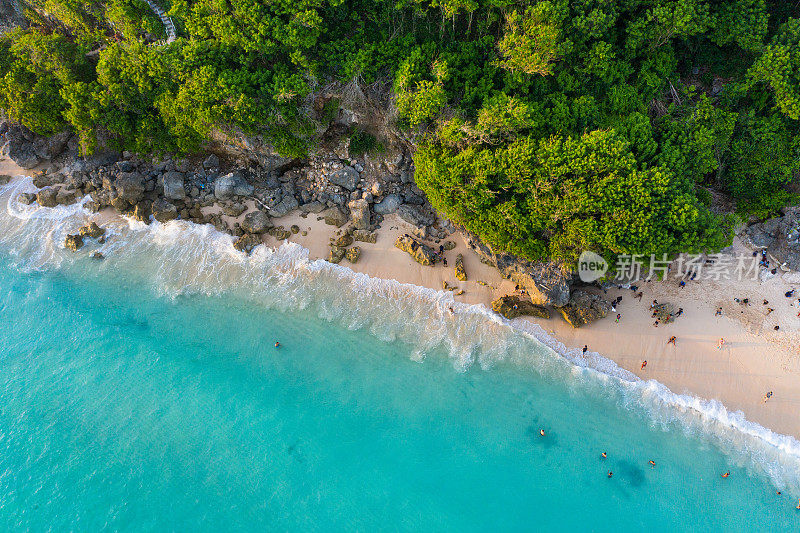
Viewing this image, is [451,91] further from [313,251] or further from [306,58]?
[313,251]

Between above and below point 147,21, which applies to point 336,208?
below

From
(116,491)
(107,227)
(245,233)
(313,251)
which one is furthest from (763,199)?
(107,227)

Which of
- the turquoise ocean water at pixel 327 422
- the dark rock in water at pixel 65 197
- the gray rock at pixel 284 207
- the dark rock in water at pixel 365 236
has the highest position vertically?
the gray rock at pixel 284 207

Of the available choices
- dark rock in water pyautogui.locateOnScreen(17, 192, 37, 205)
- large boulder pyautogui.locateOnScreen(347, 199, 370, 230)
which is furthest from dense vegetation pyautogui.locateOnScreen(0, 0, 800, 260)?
dark rock in water pyautogui.locateOnScreen(17, 192, 37, 205)

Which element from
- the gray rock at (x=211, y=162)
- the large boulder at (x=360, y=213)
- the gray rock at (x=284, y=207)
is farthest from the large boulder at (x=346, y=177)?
the gray rock at (x=211, y=162)

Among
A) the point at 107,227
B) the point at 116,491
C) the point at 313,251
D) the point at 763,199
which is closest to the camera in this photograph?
the point at 116,491

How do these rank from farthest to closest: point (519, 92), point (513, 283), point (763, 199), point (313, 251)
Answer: point (313, 251) → point (513, 283) → point (763, 199) → point (519, 92)

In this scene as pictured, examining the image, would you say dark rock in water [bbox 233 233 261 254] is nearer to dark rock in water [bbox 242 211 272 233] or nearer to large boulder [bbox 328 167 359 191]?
dark rock in water [bbox 242 211 272 233]

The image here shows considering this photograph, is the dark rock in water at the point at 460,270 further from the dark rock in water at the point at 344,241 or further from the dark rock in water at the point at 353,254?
the dark rock in water at the point at 344,241
